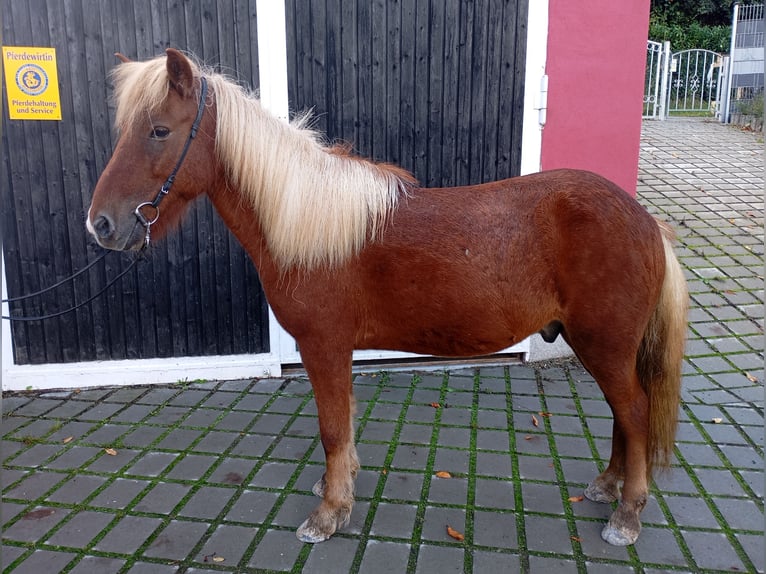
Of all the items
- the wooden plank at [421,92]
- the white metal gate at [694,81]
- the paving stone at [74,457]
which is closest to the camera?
the paving stone at [74,457]

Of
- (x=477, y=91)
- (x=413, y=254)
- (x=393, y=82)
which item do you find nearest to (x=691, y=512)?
(x=413, y=254)

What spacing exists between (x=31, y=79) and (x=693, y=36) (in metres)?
23.4

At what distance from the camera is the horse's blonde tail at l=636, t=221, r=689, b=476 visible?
2.77 m

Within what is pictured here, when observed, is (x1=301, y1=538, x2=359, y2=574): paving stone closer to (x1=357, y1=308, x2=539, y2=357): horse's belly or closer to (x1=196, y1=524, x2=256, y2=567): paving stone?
(x1=196, y1=524, x2=256, y2=567): paving stone

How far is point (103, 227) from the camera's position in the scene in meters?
2.39

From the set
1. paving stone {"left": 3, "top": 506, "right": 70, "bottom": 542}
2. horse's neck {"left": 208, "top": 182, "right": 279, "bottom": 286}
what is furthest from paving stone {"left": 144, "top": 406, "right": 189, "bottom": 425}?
horse's neck {"left": 208, "top": 182, "right": 279, "bottom": 286}

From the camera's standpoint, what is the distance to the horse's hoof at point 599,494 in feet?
9.98

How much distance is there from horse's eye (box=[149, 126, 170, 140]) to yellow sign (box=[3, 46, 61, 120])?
2.48m

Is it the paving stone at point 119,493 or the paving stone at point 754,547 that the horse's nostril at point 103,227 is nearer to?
the paving stone at point 119,493

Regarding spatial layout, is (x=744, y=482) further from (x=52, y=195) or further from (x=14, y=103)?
(x=14, y=103)

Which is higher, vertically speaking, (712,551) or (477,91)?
(477,91)

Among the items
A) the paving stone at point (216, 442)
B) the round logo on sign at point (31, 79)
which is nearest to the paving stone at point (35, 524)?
the paving stone at point (216, 442)

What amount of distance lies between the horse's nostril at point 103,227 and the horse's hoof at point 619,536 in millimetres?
2725

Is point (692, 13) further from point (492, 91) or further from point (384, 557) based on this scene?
point (384, 557)
